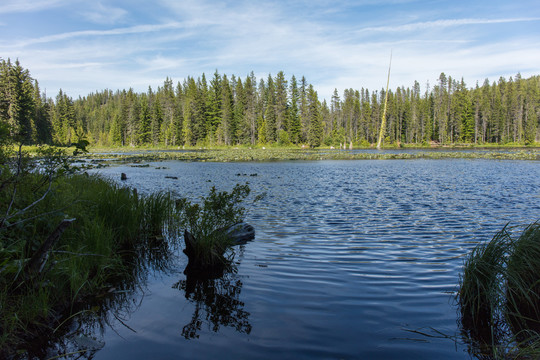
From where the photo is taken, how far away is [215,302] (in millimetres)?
5738

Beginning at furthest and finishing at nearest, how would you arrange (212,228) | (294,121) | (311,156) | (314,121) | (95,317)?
(294,121)
(314,121)
(311,156)
(212,228)
(95,317)

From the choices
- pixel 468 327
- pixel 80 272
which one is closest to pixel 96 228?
pixel 80 272

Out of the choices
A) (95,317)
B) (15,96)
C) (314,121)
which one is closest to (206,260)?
(95,317)

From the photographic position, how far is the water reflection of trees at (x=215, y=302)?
16.2ft

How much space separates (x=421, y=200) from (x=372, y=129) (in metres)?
100

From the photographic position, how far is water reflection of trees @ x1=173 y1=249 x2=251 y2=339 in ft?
16.2

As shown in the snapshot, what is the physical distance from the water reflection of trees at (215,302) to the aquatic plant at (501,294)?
308 cm

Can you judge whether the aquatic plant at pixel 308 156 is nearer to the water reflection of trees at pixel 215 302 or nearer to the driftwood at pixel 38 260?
the water reflection of trees at pixel 215 302

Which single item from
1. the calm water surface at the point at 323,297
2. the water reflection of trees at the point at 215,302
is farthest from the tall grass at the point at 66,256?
the water reflection of trees at the point at 215,302

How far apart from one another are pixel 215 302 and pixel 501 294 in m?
4.19

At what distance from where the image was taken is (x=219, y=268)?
7.29 metres

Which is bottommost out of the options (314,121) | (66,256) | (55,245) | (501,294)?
(501,294)

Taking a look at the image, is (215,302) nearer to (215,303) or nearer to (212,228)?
(215,303)

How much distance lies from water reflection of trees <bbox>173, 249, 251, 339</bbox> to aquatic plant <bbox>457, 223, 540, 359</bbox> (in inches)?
121
